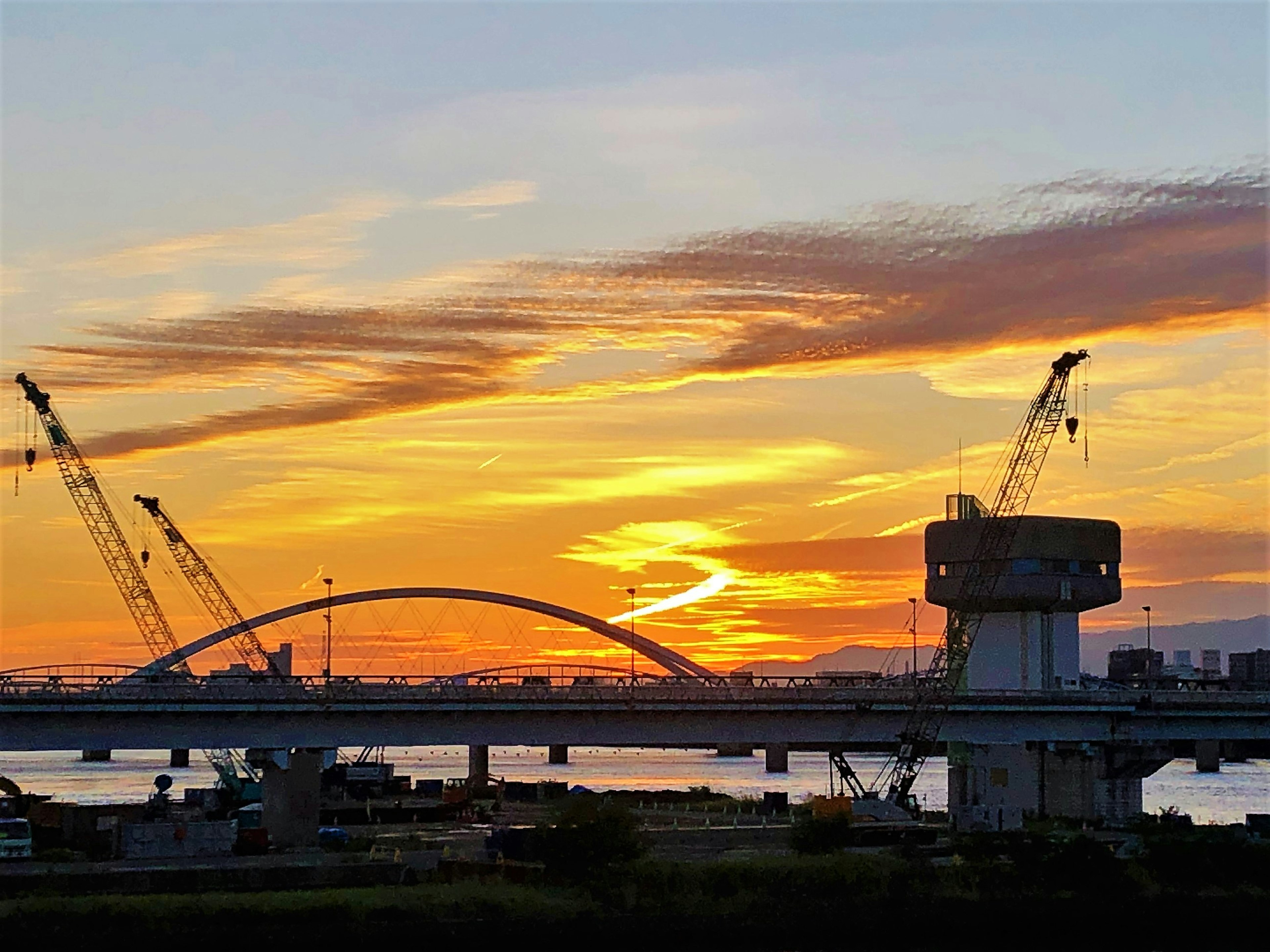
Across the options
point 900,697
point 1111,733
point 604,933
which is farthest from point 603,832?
point 1111,733

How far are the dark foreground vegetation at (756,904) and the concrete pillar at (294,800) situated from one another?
22303 millimetres

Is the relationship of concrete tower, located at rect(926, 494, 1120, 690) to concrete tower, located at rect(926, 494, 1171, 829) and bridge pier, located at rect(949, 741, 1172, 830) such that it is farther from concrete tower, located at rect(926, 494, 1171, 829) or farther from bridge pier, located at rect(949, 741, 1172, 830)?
bridge pier, located at rect(949, 741, 1172, 830)

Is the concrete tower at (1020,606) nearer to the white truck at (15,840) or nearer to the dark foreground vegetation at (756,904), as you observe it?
the dark foreground vegetation at (756,904)

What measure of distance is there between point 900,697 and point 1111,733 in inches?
837

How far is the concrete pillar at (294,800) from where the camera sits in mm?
106500

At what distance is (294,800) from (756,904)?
35064 mm

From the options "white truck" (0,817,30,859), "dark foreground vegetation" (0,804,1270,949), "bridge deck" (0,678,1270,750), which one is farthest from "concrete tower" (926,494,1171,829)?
"white truck" (0,817,30,859)

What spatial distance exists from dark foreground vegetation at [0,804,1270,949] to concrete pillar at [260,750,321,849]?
22303 mm

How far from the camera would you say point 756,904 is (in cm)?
8556

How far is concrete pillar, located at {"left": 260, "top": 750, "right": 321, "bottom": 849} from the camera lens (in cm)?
10650

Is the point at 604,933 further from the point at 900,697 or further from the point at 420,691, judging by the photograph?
the point at 900,697

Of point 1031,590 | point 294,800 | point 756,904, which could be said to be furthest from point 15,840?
point 1031,590

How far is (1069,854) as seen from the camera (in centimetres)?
9538

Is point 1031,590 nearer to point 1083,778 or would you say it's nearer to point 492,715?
point 1083,778
